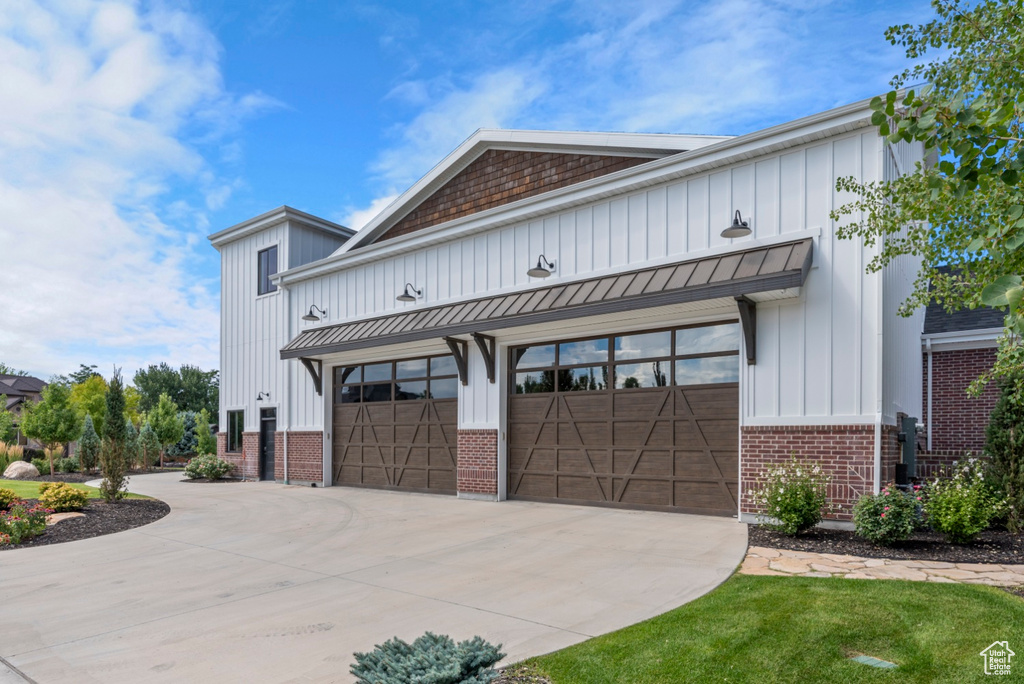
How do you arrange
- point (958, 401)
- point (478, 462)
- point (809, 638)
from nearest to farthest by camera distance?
1. point (809, 638)
2. point (478, 462)
3. point (958, 401)

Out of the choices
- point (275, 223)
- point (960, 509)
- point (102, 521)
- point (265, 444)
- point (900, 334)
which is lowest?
point (102, 521)

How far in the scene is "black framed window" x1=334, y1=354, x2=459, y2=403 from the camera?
50.3 ft

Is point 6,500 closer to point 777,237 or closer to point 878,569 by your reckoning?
point 878,569

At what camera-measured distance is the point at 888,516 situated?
8094mm

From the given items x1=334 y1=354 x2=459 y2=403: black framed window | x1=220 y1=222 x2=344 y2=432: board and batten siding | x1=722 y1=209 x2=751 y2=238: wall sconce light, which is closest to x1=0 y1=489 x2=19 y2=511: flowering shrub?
x1=220 y1=222 x2=344 y2=432: board and batten siding

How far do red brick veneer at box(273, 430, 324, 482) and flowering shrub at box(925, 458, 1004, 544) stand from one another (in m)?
14.3

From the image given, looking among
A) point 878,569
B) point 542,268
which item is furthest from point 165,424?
point 878,569

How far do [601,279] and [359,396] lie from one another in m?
8.17

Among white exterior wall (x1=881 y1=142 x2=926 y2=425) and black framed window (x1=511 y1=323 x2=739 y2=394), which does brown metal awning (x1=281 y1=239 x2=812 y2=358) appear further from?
white exterior wall (x1=881 y1=142 x2=926 y2=425)

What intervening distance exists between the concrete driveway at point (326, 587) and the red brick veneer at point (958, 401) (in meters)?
7.20

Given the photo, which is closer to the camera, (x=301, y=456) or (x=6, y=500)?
(x=6, y=500)

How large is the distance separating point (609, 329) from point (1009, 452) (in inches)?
250

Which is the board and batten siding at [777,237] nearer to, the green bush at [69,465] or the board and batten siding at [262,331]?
the board and batten siding at [262,331]

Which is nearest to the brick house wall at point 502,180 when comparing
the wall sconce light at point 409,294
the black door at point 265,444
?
the wall sconce light at point 409,294
